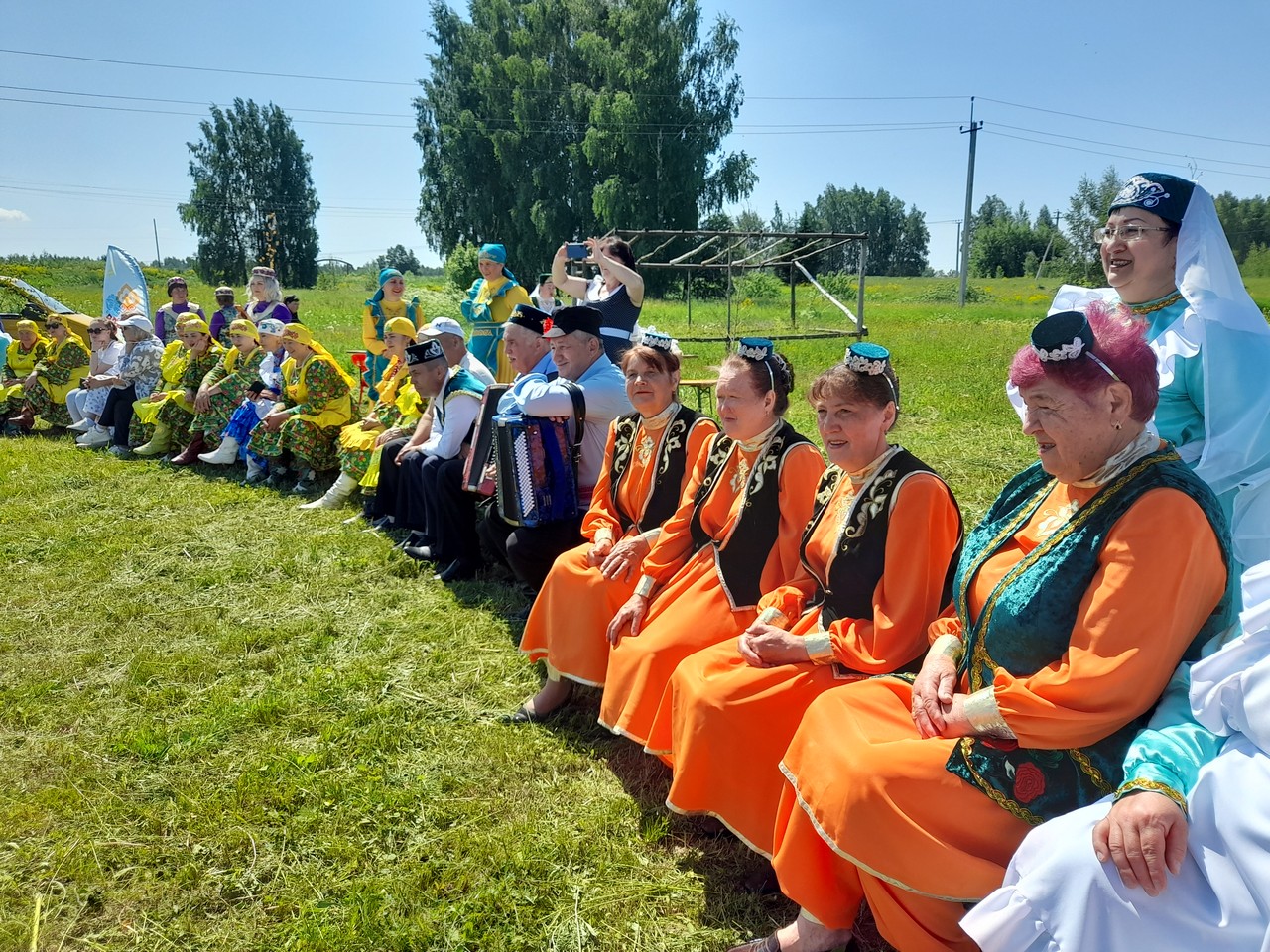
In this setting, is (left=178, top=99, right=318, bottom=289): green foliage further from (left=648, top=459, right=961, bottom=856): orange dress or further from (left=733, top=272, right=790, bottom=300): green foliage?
(left=648, top=459, right=961, bottom=856): orange dress

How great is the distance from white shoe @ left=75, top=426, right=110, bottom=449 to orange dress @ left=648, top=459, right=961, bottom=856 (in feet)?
32.5

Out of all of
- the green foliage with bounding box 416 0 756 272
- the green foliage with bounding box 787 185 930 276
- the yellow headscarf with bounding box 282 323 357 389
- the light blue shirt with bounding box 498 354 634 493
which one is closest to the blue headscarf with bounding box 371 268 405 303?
the yellow headscarf with bounding box 282 323 357 389

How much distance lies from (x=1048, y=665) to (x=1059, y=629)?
0.09 meters

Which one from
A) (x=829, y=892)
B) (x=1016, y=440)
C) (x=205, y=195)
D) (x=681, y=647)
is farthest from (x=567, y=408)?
(x=205, y=195)

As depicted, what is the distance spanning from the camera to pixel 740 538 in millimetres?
3168

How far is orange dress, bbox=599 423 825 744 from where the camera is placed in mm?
3105

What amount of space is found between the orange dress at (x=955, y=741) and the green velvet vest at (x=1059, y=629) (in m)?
0.03

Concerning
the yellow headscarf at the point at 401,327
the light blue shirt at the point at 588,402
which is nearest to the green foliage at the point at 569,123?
the yellow headscarf at the point at 401,327

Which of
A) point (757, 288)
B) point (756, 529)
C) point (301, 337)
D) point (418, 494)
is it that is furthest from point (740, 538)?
point (757, 288)

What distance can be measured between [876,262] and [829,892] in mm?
82485

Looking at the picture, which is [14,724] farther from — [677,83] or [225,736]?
[677,83]

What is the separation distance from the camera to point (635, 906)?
105 inches

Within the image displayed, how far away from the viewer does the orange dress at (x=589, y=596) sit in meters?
3.64

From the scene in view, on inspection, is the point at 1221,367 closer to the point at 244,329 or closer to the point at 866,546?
the point at 866,546
